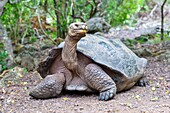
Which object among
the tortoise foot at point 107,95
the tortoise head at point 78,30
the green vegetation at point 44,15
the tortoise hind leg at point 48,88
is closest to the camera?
the tortoise head at point 78,30

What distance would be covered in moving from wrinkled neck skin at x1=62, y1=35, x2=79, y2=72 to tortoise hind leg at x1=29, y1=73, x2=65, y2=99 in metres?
0.17

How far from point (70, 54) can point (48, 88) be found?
1.31 ft

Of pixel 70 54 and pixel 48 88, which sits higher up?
pixel 70 54

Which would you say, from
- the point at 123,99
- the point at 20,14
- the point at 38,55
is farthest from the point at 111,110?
the point at 20,14

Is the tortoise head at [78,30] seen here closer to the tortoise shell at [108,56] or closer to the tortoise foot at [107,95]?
the tortoise shell at [108,56]

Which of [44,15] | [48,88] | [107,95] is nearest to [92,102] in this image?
[107,95]

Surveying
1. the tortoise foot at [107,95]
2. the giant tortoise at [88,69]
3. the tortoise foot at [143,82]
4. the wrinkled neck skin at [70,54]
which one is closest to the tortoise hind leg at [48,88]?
the giant tortoise at [88,69]

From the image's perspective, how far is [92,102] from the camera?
3.35 m

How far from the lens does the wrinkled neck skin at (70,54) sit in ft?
11.4

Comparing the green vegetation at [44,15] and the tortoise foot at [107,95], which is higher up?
the green vegetation at [44,15]

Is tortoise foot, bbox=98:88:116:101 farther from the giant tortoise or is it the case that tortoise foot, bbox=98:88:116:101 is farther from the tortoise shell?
the tortoise shell

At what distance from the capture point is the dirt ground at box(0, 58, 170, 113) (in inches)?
120

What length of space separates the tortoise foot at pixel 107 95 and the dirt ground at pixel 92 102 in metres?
0.05

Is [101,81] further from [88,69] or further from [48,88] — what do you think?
[48,88]
